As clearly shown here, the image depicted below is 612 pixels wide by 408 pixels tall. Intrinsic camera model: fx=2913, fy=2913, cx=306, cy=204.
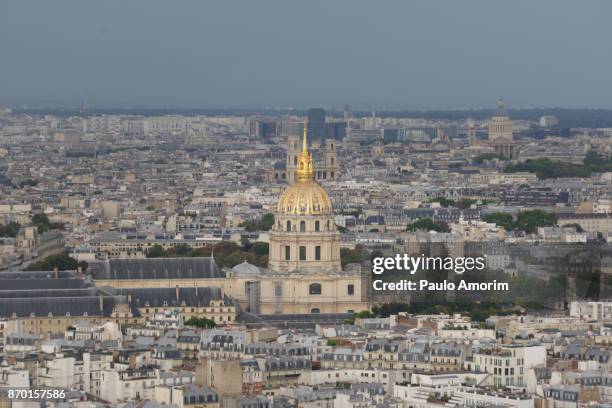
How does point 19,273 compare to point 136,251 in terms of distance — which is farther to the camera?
point 136,251

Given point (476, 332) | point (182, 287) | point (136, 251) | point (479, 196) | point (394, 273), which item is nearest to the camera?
point (476, 332)

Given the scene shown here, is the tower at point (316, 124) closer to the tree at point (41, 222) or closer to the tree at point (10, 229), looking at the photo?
the tree at point (41, 222)

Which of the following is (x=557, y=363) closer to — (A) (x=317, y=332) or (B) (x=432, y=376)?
(B) (x=432, y=376)

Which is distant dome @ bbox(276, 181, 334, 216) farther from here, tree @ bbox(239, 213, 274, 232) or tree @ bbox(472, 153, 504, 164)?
tree @ bbox(472, 153, 504, 164)

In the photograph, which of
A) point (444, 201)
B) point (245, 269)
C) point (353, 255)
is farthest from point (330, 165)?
point (245, 269)

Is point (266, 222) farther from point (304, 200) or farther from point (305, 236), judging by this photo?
point (305, 236)

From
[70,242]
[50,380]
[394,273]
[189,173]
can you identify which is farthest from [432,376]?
[189,173]

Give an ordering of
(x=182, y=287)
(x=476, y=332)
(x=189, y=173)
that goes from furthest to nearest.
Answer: (x=189, y=173) < (x=182, y=287) < (x=476, y=332)
